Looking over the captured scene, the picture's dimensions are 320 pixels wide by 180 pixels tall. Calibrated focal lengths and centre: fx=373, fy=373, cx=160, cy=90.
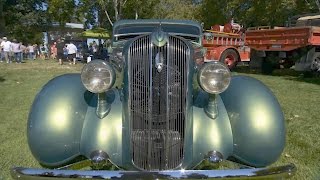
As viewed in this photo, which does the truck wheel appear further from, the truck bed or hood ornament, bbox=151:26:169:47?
hood ornament, bbox=151:26:169:47

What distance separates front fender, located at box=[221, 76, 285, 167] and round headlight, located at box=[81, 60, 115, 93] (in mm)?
1136

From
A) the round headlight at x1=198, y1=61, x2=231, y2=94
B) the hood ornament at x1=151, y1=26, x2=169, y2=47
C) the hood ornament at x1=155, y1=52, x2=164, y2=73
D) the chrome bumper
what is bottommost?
the chrome bumper

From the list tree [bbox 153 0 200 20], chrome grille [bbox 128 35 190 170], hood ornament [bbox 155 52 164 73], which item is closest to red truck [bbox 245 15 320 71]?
chrome grille [bbox 128 35 190 170]

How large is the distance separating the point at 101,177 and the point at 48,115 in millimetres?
1021

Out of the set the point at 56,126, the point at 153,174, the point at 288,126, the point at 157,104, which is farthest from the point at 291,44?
the point at 153,174

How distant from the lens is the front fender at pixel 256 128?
3268 mm

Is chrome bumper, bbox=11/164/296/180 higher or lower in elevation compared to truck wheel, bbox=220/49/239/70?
lower

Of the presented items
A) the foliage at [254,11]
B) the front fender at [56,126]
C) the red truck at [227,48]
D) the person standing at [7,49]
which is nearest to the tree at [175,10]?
the foliage at [254,11]

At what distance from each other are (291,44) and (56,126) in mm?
11729

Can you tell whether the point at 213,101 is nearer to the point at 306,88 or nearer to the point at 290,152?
the point at 290,152

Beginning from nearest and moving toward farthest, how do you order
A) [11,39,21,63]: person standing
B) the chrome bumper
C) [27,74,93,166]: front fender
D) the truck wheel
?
the chrome bumper < [27,74,93,166]: front fender < the truck wheel < [11,39,21,63]: person standing

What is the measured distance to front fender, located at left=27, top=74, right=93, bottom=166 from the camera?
3262mm

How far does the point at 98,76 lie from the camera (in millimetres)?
3078

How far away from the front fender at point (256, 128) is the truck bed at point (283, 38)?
10.1m
